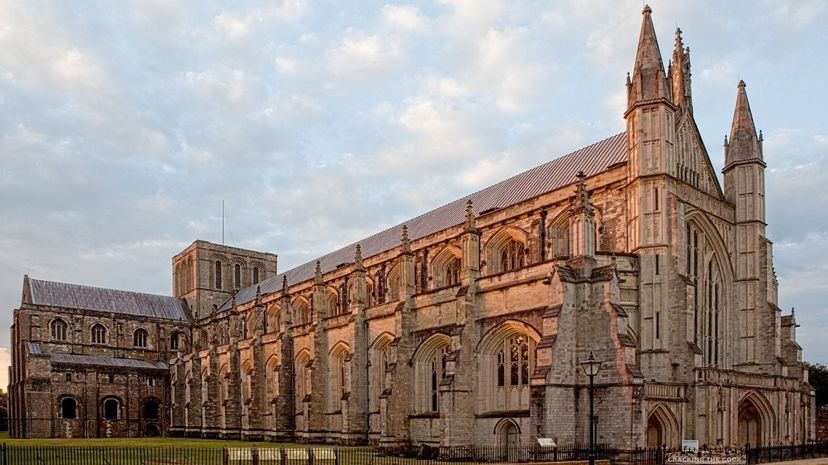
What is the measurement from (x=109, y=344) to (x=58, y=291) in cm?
739

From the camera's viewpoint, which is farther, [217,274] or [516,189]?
[217,274]

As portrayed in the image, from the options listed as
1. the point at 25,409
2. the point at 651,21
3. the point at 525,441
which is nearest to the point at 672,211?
the point at 651,21

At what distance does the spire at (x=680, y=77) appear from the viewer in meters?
37.1

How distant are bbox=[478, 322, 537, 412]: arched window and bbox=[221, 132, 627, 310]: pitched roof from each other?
924cm

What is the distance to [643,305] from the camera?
32.6 metres

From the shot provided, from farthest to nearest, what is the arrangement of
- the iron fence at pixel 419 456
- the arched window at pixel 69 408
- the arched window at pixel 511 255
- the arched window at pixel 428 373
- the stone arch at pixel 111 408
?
the stone arch at pixel 111 408
the arched window at pixel 69 408
the arched window at pixel 511 255
the arched window at pixel 428 373
the iron fence at pixel 419 456

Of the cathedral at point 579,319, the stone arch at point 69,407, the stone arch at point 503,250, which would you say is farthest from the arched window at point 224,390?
the stone arch at point 503,250

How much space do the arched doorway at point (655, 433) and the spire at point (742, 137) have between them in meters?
15.8

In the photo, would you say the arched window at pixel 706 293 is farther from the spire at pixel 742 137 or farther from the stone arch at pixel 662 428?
the stone arch at pixel 662 428

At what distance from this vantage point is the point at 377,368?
1654 inches

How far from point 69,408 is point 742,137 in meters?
56.6

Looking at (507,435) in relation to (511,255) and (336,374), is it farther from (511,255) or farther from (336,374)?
(336,374)

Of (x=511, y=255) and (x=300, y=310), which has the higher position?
(x=511, y=255)

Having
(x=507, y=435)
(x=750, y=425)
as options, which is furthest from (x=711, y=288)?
(x=507, y=435)
